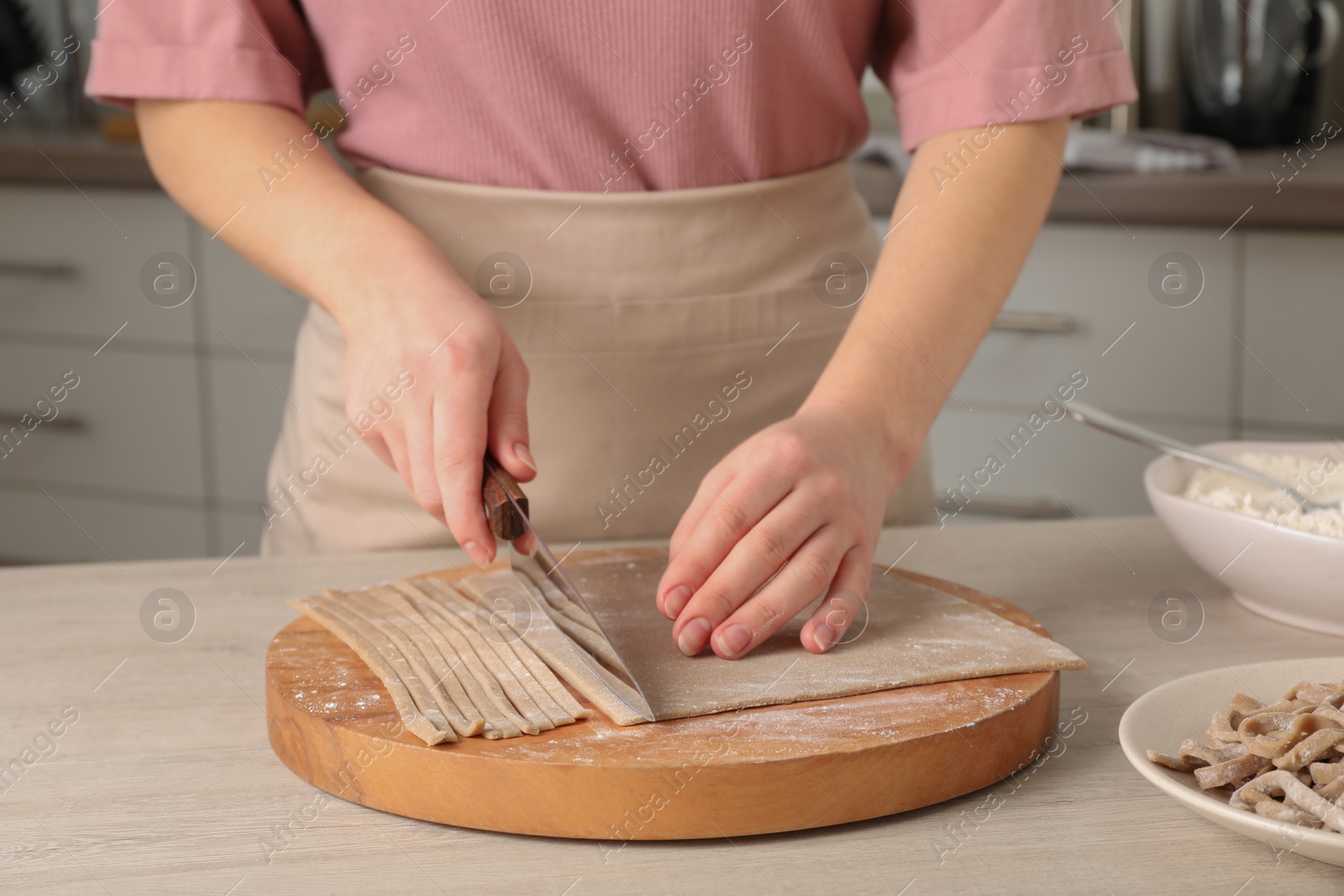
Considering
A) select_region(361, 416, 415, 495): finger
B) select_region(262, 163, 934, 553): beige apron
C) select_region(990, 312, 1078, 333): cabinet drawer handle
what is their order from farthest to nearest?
select_region(990, 312, 1078, 333): cabinet drawer handle
select_region(262, 163, 934, 553): beige apron
select_region(361, 416, 415, 495): finger

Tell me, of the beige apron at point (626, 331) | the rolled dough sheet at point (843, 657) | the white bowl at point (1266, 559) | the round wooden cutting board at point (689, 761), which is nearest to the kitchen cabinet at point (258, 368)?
the beige apron at point (626, 331)

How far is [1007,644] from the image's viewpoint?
2.19 ft

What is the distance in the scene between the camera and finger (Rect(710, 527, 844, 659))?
66 centimetres

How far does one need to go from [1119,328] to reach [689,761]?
1.49 meters

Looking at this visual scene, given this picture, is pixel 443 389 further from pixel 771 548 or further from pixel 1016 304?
pixel 1016 304

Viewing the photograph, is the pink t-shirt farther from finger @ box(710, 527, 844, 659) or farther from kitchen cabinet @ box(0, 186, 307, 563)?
kitchen cabinet @ box(0, 186, 307, 563)

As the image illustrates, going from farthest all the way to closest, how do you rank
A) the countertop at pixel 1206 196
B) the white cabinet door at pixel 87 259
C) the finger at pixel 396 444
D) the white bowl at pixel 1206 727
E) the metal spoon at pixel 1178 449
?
the white cabinet door at pixel 87 259 → the countertop at pixel 1206 196 → the metal spoon at pixel 1178 449 → the finger at pixel 396 444 → the white bowl at pixel 1206 727

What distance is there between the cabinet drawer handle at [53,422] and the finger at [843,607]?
202cm

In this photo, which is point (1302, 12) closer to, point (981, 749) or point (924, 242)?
point (924, 242)

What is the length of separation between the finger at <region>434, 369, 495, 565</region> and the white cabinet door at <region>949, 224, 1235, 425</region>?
1344 millimetres

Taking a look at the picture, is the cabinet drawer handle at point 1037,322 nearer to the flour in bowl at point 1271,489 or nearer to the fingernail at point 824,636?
the flour in bowl at point 1271,489

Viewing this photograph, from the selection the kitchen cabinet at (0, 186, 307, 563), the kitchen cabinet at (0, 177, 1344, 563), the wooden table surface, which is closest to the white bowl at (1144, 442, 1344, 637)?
the wooden table surface

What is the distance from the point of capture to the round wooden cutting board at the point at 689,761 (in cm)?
54

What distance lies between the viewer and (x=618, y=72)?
924mm
